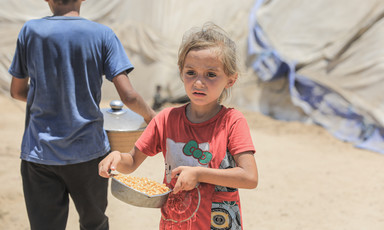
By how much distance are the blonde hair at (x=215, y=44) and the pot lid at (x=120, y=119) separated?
24.6 inches

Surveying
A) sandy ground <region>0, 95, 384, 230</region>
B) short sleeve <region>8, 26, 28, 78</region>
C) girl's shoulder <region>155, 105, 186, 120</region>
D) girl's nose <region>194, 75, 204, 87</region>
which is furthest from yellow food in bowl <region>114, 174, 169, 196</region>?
sandy ground <region>0, 95, 384, 230</region>

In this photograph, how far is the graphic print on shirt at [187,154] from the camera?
146 cm

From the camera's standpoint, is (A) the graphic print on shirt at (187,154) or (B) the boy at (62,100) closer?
(A) the graphic print on shirt at (187,154)

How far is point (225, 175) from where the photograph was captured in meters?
1.39

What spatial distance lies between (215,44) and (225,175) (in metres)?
0.45

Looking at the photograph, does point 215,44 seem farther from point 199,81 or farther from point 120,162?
point 120,162

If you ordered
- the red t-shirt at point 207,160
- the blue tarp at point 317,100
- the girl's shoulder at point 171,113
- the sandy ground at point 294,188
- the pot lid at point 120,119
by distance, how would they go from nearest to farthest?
the red t-shirt at point 207,160
the girl's shoulder at point 171,113
the pot lid at point 120,119
the sandy ground at point 294,188
the blue tarp at point 317,100

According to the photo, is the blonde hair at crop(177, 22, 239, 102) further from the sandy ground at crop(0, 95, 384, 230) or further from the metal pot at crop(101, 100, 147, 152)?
the sandy ground at crop(0, 95, 384, 230)

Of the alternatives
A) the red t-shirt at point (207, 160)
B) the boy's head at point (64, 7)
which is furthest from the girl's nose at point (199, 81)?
the boy's head at point (64, 7)

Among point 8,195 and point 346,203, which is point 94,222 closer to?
point 8,195

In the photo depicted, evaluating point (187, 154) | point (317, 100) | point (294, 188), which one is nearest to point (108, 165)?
point (187, 154)

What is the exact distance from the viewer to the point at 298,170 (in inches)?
184

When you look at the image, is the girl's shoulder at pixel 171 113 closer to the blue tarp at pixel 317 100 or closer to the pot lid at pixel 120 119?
the pot lid at pixel 120 119

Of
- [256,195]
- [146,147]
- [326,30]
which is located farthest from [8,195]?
[326,30]
